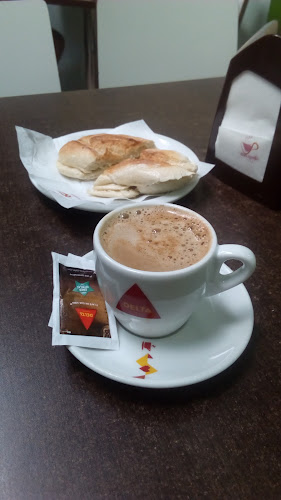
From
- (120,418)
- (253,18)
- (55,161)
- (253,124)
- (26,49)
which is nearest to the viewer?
(120,418)

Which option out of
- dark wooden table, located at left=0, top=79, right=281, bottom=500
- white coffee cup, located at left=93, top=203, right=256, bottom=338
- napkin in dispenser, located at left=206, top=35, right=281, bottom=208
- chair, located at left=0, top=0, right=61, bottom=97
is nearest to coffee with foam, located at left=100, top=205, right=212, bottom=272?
white coffee cup, located at left=93, top=203, right=256, bottom=338

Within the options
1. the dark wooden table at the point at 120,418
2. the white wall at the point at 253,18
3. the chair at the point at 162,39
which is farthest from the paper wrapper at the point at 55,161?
the white wall at the point at 253,18

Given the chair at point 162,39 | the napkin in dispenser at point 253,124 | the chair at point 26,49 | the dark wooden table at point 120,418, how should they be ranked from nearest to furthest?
the dark wooden table at point 120,418 < the napkin in dispenser at point 253,124 < the chair at point 26,49 < the chair at point 162,39

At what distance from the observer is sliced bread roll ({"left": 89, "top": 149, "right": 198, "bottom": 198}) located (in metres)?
0.74

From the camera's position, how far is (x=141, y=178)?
2.45ft

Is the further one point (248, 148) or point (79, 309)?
point (248, 148)

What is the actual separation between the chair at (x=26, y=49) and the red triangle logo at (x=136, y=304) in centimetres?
122

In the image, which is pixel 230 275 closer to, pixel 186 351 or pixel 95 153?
pixel 186 351

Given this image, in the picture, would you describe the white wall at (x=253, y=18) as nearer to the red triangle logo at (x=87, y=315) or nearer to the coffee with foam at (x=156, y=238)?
the coffee with foam at (x=156, y=238)

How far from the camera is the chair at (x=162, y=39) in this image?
158 cm

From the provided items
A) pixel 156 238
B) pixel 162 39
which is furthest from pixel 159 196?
pixel 162 39

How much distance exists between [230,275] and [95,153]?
17.2 inches

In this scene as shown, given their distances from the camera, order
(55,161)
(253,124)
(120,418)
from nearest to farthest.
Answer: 1. (120,418)
2. (253,124)
3. (55,161)

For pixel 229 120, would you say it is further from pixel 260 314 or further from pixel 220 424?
pixel 220 424
